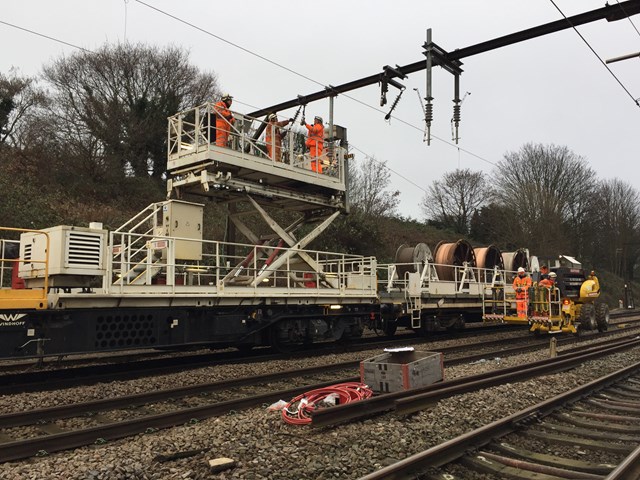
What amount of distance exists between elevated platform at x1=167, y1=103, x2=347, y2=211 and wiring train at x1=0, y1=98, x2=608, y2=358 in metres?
0.03

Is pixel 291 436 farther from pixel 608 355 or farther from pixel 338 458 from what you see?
pixel 608 355

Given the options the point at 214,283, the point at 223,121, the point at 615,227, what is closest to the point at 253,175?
the point at 223,121

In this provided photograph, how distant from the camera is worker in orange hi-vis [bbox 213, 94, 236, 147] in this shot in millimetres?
11531

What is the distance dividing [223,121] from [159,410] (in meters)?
6.89

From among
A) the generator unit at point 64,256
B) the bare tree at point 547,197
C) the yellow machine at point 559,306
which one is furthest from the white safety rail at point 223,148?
the bare tree at point 547,197

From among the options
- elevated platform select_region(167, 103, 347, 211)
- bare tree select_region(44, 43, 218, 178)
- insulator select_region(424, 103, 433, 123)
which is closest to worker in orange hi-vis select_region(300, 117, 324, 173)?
elevated platform select_region(167, 103, 347, 211)

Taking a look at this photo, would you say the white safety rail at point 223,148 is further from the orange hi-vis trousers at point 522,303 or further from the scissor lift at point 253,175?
A: the orange hi-vis trousers at point 522,303

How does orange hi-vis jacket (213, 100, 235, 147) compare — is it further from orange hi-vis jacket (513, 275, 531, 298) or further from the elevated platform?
orange hi-vis jacket (513, 275, 531, 298)

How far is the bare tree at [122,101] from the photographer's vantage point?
87.4 feet

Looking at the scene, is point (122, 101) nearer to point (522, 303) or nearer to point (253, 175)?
point (253, 175)

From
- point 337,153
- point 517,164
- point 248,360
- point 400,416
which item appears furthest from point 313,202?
point 517,164

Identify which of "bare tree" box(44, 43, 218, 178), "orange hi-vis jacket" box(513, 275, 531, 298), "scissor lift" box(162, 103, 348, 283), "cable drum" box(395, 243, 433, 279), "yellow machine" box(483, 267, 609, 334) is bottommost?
"yellow machine" box(483, 267, 609, 334)

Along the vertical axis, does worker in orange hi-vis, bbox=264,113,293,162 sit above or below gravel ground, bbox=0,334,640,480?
above

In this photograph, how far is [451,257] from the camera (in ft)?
66.6
